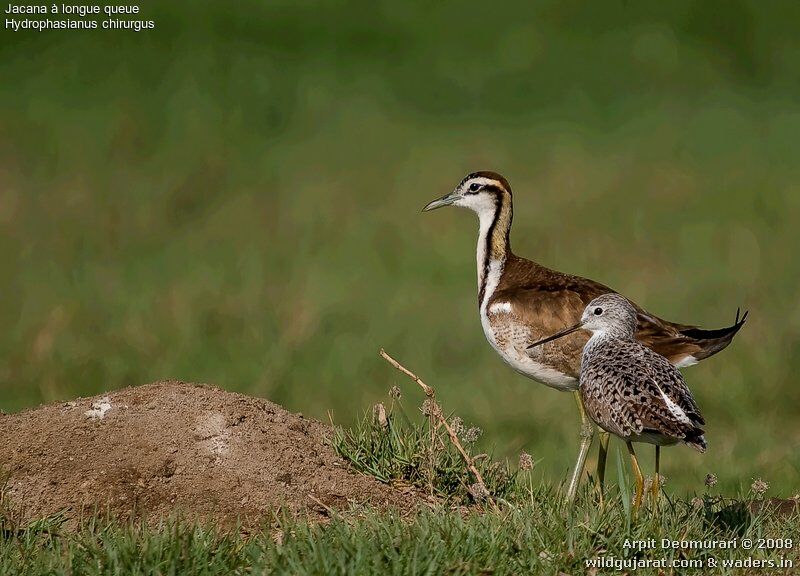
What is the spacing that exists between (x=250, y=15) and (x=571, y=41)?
457 cm

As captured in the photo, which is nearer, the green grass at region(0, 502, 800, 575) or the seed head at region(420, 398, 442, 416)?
the green grass at region(0, 502, 800, 575)

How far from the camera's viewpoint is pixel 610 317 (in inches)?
268

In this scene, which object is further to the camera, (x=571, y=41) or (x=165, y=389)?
(x=571, y=41)

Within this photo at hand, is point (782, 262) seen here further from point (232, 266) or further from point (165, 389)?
point (165, 389)

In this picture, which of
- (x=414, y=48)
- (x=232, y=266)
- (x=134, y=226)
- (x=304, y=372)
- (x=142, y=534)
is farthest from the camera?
→ (x=414, y=48)

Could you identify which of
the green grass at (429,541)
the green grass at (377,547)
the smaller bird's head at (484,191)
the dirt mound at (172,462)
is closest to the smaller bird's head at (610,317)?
the green grass at (429,541)

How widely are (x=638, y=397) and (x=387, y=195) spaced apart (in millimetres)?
10137

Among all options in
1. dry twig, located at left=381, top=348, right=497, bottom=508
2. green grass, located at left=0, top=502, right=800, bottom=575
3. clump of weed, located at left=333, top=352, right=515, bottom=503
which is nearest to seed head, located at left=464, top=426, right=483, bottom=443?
clump of weed, located at left=333, top=352, right=515, bottom=503

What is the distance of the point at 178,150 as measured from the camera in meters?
16.6

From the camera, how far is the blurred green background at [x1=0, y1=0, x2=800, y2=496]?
1121 cm

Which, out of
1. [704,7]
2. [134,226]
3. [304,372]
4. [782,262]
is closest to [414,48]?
[704,7]

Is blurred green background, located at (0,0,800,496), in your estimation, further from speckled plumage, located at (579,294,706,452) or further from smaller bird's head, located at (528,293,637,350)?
speckled plumage, located at (579,294,706,452)

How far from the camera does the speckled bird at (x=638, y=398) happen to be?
18.6 feet

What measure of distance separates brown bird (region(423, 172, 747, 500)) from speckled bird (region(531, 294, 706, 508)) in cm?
110
